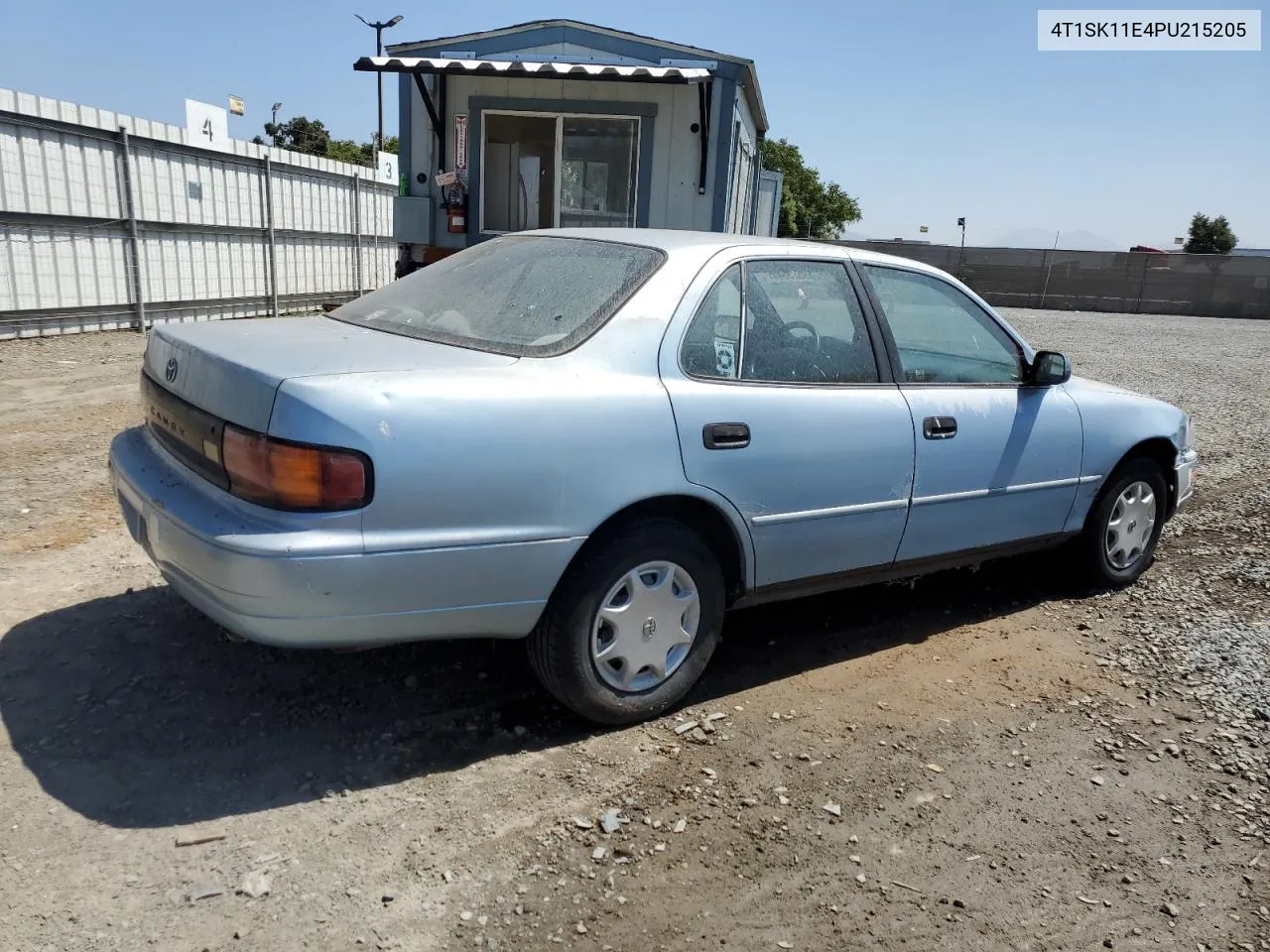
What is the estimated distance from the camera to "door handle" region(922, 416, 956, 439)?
3777 mm

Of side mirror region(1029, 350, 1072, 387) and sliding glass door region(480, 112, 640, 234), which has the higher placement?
sliding glass door region(480, 112, 640, 234)

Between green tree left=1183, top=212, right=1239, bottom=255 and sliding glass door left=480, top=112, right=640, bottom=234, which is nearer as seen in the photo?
sliding glass door left=480, top=112, right=640, bottom=234

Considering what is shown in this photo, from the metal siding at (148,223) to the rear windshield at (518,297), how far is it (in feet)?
25.1

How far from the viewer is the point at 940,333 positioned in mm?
4137

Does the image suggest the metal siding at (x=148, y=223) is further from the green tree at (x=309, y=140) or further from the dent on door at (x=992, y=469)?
the green tree at (x=309, y=140)

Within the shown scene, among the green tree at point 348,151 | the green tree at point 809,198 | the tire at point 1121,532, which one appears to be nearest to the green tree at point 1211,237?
the green tree at point 809,198

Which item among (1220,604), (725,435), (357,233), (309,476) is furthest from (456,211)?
(309,476)

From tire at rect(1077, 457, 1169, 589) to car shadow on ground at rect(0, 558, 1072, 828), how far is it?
1216 millimetres

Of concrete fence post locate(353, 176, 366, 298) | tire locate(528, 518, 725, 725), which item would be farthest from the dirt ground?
concrete fence post locate(353, 176, 366, 298)

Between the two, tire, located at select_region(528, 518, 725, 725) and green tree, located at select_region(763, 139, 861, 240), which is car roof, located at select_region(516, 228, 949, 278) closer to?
tire, located at select_region(528, 518, 725, 725)

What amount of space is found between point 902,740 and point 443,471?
5.98 feet

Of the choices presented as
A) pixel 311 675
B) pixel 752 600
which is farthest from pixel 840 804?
pixel 311 675

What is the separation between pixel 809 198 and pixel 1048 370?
57476 mm

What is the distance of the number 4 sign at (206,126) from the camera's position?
39.7ft
